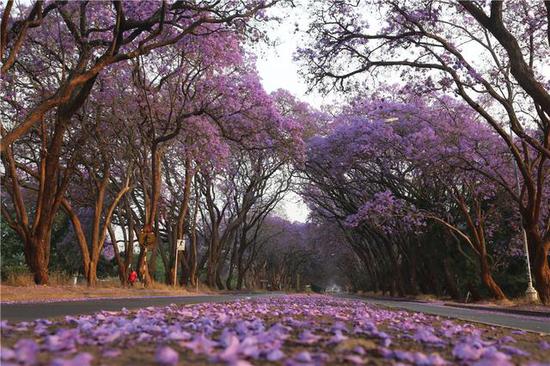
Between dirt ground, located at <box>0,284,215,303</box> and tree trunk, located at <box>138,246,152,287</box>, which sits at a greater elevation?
tree trunk, located at <box>138,246,152,287</box>

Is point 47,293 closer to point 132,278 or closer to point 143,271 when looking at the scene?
point 143,271

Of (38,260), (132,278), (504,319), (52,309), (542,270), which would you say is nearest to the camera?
(52,309)

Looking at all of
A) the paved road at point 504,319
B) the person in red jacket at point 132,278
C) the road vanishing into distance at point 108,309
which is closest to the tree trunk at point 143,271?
the person in red jacket at point 132,278

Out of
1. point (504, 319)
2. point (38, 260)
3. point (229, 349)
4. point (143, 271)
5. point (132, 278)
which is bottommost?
point (504, 319)

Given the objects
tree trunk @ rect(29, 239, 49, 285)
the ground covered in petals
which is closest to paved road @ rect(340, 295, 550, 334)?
the ground covered in petals

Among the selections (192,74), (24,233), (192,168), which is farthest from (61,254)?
(24,233)

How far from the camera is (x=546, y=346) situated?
15.0ft

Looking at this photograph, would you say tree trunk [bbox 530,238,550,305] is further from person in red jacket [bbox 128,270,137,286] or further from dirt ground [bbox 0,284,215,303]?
person in red jacket [bbox 128,270,137,286]

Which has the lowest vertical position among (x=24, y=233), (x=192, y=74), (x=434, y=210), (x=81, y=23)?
(x=24, y=233)

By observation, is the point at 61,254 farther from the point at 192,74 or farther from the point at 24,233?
the point at 24,233

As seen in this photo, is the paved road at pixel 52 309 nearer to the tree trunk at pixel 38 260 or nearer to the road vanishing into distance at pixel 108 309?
the road vanishing into distance at pixel 108 309

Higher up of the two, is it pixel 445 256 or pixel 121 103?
pixel 121 103

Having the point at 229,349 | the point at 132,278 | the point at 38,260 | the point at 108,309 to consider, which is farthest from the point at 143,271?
the point at 229,349

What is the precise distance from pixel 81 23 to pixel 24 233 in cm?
663
